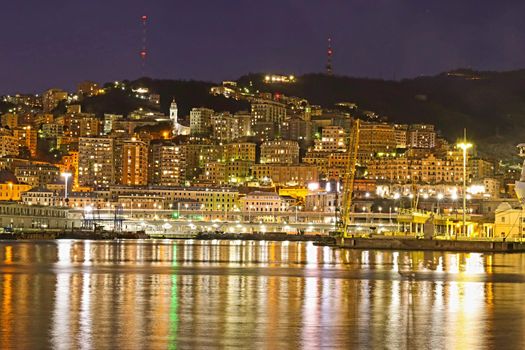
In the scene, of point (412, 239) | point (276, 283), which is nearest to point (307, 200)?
point (412, 239)

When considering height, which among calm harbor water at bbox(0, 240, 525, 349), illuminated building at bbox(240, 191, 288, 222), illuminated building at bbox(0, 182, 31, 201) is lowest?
calm harbor water at bbox(0, 240, 525, 349)

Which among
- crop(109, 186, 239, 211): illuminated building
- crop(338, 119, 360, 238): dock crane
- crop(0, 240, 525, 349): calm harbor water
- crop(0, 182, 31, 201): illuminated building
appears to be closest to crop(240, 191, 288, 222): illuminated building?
crop(109, 186, 239, 211): illuminated building

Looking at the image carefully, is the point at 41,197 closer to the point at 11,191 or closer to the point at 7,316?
the point at 11,191

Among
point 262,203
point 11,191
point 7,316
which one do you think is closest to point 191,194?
point 262,203

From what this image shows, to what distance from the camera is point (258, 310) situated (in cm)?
2605

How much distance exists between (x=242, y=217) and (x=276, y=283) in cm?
14034

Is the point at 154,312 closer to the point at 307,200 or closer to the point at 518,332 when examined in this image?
the point at 518,332

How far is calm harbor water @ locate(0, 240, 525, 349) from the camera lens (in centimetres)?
2025

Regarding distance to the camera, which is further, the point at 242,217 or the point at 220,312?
the point at 242,217

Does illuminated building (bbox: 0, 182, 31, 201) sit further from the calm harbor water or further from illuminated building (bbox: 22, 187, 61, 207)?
the calm harbor water

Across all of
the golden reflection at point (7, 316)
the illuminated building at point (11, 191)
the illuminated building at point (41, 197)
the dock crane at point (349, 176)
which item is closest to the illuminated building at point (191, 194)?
the illuminated building at point (41, 197)

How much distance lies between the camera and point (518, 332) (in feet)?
72.4

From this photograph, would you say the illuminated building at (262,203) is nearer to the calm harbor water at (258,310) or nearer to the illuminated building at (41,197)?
the illuminated building at (41,197)

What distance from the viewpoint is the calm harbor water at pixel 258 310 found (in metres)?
20.2
